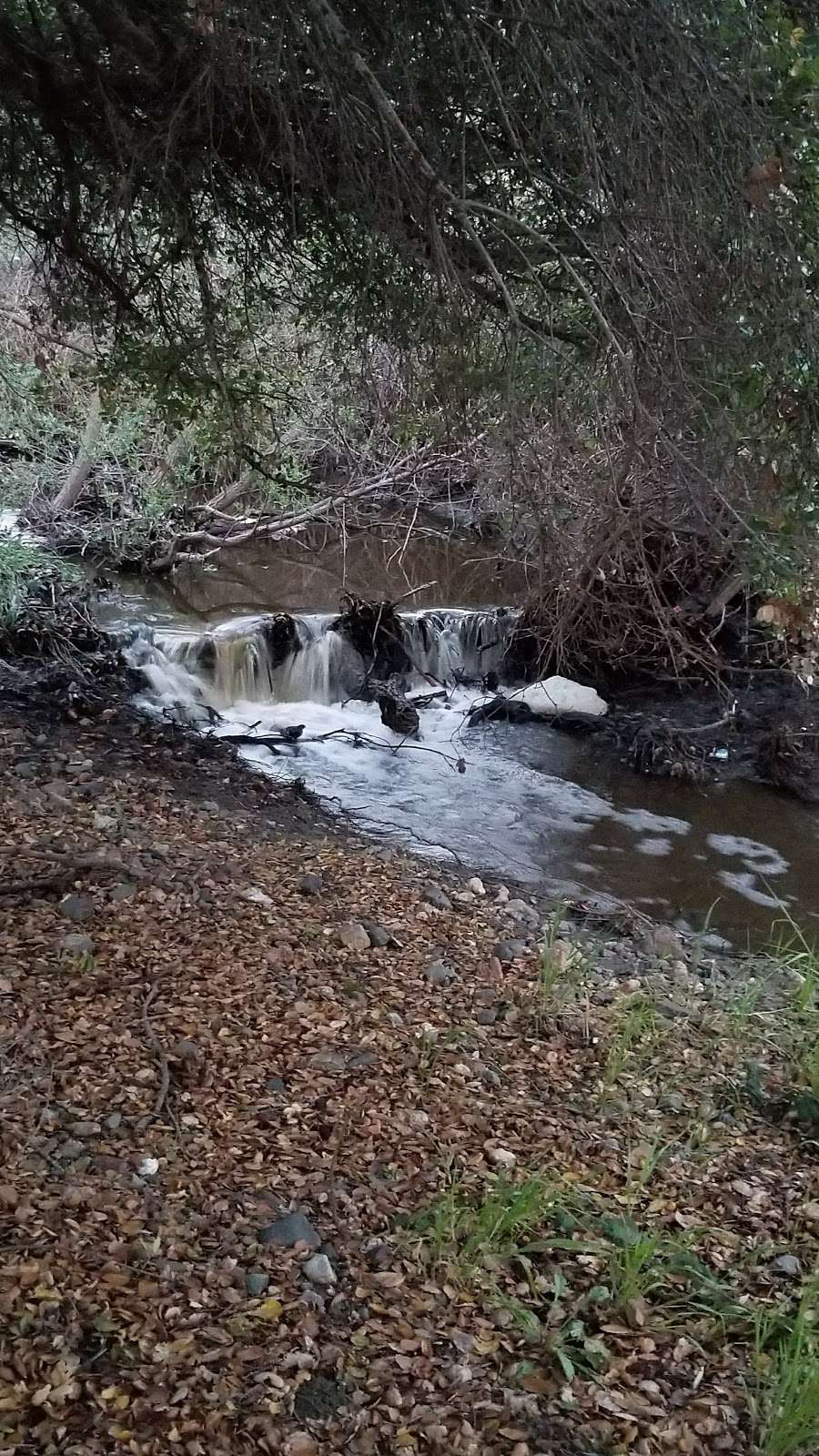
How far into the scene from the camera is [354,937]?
400 cm

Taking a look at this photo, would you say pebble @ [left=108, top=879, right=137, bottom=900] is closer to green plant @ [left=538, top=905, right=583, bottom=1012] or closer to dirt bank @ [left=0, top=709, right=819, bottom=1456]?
dirt bank @ [left=0, top=709, right=819, bottom=1456]

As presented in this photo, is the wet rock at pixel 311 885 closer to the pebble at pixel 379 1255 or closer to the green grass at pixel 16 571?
the pebble at pixel 379 1255

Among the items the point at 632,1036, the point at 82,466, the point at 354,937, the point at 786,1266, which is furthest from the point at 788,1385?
the point at 82,466

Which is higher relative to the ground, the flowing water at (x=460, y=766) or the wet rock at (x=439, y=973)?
the wet rock at (x=439, y=973)

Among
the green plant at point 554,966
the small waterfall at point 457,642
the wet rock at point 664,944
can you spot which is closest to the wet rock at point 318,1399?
the green plant at point 554,966

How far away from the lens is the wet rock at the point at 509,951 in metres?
4.16

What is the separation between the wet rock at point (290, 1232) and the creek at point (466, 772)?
3905 millimetres

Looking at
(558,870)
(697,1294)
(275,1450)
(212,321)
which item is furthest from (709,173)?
(558,870)

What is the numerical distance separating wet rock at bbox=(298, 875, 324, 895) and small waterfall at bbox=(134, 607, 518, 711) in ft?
16.0

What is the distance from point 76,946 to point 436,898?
1897mm

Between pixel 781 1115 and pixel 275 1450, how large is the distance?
6.45ft

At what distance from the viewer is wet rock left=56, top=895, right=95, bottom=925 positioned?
363 cm

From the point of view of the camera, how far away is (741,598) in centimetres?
1014

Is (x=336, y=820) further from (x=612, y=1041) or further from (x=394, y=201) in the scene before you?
(x=394, y=201)
